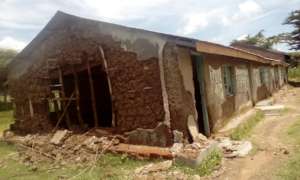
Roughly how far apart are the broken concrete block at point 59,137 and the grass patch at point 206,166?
4693 millimetres

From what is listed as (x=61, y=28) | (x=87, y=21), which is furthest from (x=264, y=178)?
(x=61, y=28)

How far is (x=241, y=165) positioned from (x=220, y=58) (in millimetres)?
5314

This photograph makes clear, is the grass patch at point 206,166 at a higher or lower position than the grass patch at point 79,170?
higher

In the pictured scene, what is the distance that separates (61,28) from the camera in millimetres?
11867

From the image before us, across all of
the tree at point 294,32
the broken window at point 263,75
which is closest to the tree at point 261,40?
the tree at point 294,32

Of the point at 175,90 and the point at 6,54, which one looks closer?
the point at 175,90

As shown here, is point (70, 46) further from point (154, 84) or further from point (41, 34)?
point (154, 84)

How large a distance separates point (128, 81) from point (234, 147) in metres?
3.56

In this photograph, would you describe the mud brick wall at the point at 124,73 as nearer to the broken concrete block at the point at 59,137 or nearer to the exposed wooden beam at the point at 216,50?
the exposed wooden beam at the point at 216,50

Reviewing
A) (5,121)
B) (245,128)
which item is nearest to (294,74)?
(245,128)

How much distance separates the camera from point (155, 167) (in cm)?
769

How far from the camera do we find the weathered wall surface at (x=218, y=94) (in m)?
10.5

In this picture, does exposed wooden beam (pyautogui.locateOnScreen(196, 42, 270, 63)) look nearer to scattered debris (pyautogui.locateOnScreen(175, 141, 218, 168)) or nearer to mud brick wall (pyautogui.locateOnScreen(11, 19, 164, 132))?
mud brick wall (pyautogui.locateOnScreen(11, 19, 164, 132))

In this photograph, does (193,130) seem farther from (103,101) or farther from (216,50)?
(103,101)
